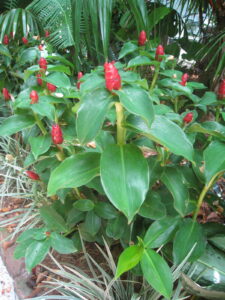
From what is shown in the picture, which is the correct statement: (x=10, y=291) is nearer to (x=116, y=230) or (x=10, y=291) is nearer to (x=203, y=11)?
(x=116, y=230)

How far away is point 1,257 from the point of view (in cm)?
125

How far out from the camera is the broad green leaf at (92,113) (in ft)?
1.85

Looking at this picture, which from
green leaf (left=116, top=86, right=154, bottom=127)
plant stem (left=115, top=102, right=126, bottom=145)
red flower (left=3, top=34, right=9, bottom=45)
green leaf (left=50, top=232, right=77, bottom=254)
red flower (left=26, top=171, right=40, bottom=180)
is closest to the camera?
green leaf (left=116, top=86, right=154, bottom=127)

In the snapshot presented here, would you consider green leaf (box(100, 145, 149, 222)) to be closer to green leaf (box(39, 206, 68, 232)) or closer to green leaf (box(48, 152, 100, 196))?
green leaf (box(48, 152, 100, 196))

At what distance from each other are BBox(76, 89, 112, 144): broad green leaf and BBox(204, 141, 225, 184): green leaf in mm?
312

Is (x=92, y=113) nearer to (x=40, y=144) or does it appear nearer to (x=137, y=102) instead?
(x=137, y=102)

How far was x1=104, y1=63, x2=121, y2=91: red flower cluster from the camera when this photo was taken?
56 cm

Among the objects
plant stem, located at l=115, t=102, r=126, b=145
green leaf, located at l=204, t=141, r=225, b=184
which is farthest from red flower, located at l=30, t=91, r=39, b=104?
green leaf, located at l=204, t=141, r=225, b=184

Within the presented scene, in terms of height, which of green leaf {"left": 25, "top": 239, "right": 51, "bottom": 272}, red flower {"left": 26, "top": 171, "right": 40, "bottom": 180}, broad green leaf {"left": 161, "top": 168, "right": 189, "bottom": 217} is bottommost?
green leaf {"left": 25, "top": 239, "right": 51, "bottom": 272}

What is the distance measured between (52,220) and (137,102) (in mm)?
615

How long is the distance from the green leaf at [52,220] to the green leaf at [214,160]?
0.54 meters

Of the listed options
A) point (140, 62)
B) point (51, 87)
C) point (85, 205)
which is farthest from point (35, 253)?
point (140, 62)

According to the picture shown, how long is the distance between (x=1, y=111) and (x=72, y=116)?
1158mm

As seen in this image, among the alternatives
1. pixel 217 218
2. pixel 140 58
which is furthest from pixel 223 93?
pixel 217 218
